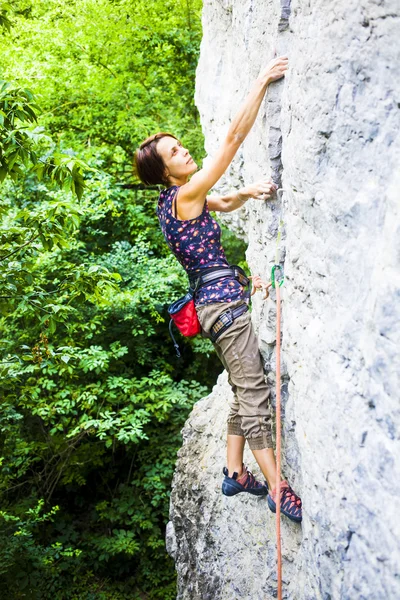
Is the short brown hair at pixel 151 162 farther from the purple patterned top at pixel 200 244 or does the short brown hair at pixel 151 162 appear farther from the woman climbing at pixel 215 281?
the purple patterned top at pixel 200 244

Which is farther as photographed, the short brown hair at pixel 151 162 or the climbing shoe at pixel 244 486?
the climbing shoe at pixel 244 486

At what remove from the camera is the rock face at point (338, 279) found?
1580 millimetres

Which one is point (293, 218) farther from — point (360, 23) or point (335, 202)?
point (360, 23)

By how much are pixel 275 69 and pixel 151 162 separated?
0.73m

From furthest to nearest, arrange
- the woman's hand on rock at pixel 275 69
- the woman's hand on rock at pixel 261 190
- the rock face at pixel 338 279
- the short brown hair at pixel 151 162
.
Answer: the short brown hair at pixel 151 162 < the woman's hand on rock at pixel 261 190 < the woman's hand on rock at pixel 275 69 < the rock face at pixel 338 279

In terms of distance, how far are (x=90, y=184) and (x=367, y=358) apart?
14.8ft

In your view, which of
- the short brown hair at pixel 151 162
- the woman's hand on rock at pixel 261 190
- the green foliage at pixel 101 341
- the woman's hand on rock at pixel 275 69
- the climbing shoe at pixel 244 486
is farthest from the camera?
the green foliage at pixel 101 341

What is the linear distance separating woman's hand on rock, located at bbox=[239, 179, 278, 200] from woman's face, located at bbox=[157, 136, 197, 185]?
0.30 meters

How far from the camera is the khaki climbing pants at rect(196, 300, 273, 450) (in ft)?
9.25

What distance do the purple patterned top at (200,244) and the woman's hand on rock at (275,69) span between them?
634 millimetres

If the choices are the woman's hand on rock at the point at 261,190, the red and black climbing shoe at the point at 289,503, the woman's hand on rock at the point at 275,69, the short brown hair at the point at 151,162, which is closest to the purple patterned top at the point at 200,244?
the short brown hair at the point at 151,162

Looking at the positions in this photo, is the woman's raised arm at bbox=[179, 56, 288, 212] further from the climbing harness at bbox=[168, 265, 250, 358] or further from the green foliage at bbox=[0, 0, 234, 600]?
the green foliage at bbox=[0, 0, 234, 600]

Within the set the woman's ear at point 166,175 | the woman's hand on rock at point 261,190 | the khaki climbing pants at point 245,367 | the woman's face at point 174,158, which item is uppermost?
the woman's face at point 174,158

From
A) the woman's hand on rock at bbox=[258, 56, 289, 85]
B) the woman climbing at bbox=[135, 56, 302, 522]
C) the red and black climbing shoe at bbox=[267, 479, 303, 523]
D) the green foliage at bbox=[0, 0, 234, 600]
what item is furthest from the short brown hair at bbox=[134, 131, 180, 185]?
the green foliage at bbox=[0, 0, 234, 600]
